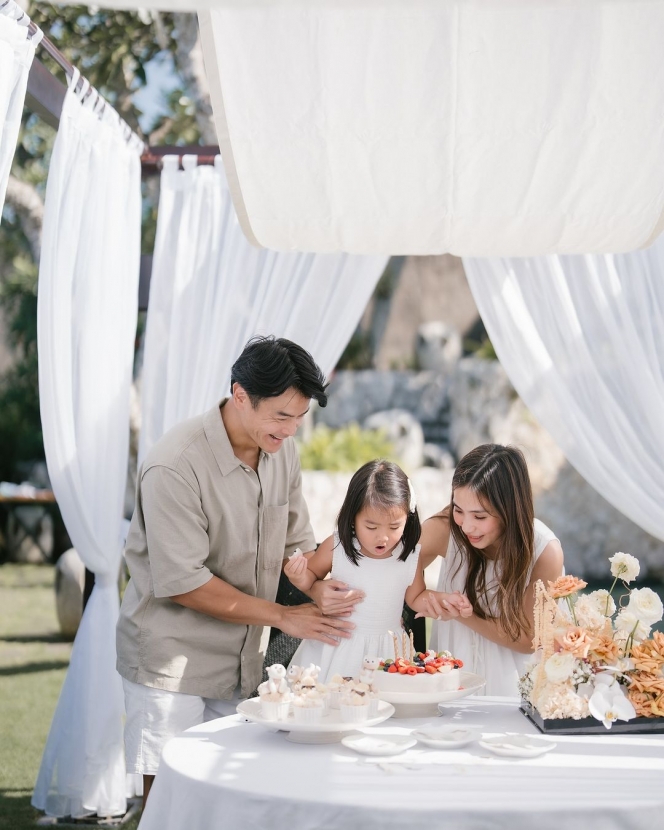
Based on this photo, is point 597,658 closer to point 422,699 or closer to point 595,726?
point 595,726

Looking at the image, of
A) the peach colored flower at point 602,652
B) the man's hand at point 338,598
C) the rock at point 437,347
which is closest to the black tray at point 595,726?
the peach colored flower at point 602,652

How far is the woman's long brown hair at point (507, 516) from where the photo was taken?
2713mm

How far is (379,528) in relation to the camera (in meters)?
2.74

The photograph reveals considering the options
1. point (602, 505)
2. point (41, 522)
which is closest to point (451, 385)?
point (602, 505)

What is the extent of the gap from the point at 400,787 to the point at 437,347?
503 inches

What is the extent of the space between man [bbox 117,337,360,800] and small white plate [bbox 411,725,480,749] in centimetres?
57

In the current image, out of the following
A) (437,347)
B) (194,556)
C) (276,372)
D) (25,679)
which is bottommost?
(25,679)

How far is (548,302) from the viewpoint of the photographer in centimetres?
343

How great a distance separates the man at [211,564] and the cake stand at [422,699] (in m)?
0.39

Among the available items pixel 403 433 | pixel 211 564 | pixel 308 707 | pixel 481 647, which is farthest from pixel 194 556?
pixel 403 433

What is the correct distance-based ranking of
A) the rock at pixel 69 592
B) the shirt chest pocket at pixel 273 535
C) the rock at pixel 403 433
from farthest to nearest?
the rock at pixel 403 433 < the rock at pixel 69 592 < the shirt chest pocket at pixel 273 535

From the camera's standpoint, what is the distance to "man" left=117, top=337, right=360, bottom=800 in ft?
8.38

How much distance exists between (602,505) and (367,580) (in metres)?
7.98

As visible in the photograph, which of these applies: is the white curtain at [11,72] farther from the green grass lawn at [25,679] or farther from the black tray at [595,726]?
the green grass lawn at [25,679]
